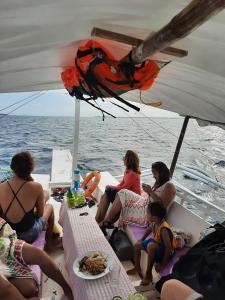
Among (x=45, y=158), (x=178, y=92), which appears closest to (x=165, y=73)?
(x=178, y=92)

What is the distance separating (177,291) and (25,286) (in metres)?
1.11

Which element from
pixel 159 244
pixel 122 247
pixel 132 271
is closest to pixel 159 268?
pixel 159 244

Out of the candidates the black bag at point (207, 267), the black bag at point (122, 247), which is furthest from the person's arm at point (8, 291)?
the black bag at point (122, 247)

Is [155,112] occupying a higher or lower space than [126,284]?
higher

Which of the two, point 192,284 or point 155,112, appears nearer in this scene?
point 192,284

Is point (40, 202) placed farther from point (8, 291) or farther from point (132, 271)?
point (132, 271)

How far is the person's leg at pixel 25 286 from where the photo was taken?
1.96 m

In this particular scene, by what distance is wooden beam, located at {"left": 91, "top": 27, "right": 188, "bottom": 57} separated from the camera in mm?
1394

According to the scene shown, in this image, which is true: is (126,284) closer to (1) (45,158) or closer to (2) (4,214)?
(2) (4,214)

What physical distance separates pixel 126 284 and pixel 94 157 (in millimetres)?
12632

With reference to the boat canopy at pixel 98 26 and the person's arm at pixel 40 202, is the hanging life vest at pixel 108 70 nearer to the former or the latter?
the boat canopy at pixel 98 26

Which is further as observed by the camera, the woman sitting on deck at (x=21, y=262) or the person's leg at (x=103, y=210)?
the person's leg at (x=103, y=210)

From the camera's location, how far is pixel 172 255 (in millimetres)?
2711

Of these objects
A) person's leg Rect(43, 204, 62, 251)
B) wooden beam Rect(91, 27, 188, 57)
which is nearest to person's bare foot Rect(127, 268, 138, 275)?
person's leg Rect(43, 204, 62, 251)
